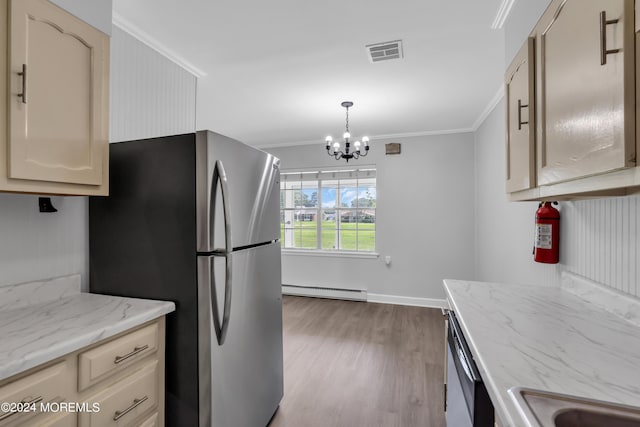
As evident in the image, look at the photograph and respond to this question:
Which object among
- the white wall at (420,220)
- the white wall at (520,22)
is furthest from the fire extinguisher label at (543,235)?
the white wall at (420,220)

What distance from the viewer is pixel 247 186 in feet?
5.62

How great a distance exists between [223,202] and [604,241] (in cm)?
181

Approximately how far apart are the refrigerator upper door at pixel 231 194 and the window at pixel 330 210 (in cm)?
299

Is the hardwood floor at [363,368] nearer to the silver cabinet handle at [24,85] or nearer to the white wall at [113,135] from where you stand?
the white wall at [113,135]

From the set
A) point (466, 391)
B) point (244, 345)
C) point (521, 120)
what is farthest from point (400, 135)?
point (466, 391)

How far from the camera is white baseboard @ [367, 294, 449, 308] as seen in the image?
4.32m

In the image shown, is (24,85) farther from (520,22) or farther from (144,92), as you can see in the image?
(520,22)

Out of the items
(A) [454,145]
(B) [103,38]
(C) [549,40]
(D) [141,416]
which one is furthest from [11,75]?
(A) [454,145]

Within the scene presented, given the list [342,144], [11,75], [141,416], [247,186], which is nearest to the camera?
[11,75]

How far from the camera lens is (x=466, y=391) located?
1.03 meters

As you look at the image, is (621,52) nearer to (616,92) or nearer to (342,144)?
(616,92)

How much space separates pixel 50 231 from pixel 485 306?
222 centimetres

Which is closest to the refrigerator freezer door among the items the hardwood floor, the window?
the hardwood floor

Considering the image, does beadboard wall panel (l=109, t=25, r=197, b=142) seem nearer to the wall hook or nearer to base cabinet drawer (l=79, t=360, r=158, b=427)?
the wall hook
